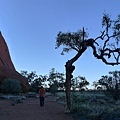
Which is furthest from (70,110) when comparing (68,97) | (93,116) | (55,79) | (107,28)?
(55,79)

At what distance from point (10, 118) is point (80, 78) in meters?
68.2

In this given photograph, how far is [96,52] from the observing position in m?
17.6

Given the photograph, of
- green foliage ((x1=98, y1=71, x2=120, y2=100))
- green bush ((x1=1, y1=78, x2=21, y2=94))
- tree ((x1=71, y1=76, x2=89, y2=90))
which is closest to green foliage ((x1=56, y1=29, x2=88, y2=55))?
green foliage ((x1=98, y1=71, x2=120, y2=100))

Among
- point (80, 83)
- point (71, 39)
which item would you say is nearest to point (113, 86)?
point (71, 39)

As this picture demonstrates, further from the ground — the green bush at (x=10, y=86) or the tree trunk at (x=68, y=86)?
the green bush at (x=10, y=86)

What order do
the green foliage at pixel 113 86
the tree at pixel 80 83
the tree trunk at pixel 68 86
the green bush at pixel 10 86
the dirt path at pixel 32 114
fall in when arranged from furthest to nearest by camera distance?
the tree at pixel 80 83
the green bush at pixel 10 86
the green foliage at pixel 113 86
the tree trunk at pixel 68 86
the dirt path at pixel 32 114

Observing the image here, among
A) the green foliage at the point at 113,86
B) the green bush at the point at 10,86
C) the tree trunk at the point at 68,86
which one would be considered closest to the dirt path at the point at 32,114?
the tree trunk at the point at 68,86

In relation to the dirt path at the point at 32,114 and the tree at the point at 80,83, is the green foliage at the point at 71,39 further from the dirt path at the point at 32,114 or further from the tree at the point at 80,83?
the tree at the point at 80,83

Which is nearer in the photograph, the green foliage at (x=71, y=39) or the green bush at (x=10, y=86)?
the green foliage at (x=71, y=39)

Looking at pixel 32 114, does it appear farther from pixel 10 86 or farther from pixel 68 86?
pixel 10 86

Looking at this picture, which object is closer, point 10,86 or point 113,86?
point 113,86

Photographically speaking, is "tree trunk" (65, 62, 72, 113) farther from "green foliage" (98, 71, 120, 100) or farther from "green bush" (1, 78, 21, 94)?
"green bush" (1, 78, 21, 94)

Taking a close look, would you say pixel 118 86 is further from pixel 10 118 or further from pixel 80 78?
pixel 80 78

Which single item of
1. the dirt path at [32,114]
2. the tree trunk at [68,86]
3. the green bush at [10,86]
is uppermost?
the green bush at [10,86]
